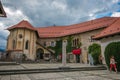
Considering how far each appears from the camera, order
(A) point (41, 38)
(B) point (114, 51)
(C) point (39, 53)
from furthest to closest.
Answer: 1. (A) point (41, 38)
2. (C) point (39, 53)
3. (B) point (114, 51)

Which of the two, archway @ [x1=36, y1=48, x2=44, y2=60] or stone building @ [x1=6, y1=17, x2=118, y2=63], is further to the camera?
archway @ [x1=36, y1=48, x2=44, y2=60]

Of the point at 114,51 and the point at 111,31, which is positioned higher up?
the point at 111,31

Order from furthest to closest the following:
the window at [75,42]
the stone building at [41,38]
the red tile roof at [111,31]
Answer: the window at [75,42] < the stone building at [41,38] < the red tile roof at [111,31]

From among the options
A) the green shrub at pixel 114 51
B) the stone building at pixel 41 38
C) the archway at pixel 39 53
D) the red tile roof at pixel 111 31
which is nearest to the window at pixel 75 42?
the stone building at pixel 41 38

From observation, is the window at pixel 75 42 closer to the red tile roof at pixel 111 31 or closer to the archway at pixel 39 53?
the archway at pixel 39 53

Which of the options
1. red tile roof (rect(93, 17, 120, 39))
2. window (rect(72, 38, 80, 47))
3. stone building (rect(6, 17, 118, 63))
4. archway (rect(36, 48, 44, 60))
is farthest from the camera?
archway (rect(36, 48, 44, 60))

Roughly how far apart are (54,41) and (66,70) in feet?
77.2

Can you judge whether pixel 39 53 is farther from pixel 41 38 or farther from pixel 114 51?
pixel 114 51

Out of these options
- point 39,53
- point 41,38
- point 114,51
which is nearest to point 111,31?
point 114,51

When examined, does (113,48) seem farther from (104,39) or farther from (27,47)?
(27,47)

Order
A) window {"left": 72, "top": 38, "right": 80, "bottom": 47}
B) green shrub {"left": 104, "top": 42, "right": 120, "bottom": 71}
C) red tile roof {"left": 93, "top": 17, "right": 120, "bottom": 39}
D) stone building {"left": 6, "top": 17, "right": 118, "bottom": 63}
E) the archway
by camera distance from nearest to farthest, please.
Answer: green shrub {"left": 104, "top": 42, "right": 120, "bottom": 71}
red tile roof {"left": 93, "top": 17, "right": 120, "bottom": 39}
stone building {"left": 6, "top": 17, "right": 118, "bottom": 63}
window {"left": 72, "top": 38, "right": 80, "bottom": 47}
the archway

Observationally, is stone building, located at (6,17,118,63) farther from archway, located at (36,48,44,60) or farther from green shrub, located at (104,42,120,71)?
green shrub, located at (104,42,120,71)

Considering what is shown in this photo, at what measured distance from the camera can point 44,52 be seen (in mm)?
37219

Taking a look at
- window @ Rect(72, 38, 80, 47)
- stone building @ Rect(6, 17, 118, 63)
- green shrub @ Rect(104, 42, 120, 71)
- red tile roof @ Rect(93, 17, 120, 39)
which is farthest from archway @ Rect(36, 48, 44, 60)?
green shrub @ Rect(104, 42, 120, 71)
